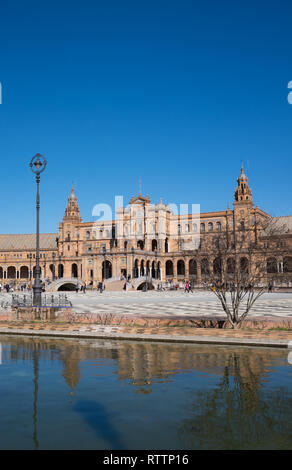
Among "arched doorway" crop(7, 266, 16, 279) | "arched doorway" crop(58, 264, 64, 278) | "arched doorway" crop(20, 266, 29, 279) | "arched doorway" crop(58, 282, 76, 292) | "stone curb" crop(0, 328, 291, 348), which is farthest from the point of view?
"arched doorway" crop(7, 266, 16, 279)

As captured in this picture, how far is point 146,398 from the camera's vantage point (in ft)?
28.5

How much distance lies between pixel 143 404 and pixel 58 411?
1.56 m

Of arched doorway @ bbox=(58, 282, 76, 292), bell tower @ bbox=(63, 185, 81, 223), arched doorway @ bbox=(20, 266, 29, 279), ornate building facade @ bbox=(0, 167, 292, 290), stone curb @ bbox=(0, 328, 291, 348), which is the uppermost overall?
bell tower @ bbox=(63, 185, 81, 223)

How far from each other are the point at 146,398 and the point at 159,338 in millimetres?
6241

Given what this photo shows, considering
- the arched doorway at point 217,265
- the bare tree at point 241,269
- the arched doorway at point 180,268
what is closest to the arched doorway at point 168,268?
the arched doorway at point 180,268

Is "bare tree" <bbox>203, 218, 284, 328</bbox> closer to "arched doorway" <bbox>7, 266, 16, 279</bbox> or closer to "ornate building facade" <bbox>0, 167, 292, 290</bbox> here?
"ornate building facade" <bbox>0, 167, 292, 290</bbox>

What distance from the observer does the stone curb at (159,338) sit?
45.3 ft

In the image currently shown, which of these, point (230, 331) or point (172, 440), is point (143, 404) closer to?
point (172, 440)

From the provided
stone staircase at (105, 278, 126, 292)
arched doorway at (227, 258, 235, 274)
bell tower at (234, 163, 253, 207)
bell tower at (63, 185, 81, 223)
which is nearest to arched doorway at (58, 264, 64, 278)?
bell tower at (63, 185, 81, 223)

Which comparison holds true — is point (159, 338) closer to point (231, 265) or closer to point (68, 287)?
point (231, 265)

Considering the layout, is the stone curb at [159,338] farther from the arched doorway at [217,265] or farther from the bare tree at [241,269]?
the arched doorway at [217,265]

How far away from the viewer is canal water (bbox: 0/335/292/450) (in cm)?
676

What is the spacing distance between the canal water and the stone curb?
1.45ft
